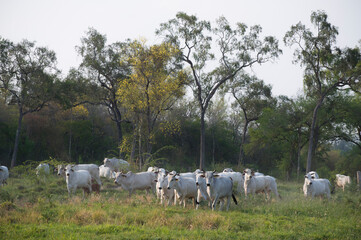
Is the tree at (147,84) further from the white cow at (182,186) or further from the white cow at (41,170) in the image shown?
the white cow at (182,186)

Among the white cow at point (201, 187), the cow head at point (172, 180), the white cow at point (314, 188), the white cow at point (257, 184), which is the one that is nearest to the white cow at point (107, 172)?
the white cow at point (257, 184)

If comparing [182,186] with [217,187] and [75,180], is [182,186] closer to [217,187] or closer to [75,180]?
[217,187]

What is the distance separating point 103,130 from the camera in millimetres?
42875

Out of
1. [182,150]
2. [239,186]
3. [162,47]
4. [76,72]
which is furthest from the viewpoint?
[182,150]

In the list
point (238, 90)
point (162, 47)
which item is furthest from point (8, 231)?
point (238, 90)

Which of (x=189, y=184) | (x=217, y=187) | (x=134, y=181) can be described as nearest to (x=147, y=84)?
(x=134, y=181)

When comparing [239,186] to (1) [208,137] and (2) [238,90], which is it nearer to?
(2) [238,90]

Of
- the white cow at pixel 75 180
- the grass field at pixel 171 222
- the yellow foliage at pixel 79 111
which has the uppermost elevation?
the yellow foliage at pixel 79 111

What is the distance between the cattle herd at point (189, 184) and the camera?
46.2 feet

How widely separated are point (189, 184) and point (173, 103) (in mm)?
17558

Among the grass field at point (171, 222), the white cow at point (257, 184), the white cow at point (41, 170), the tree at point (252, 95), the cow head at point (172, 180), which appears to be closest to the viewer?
the grass field at point (171, 222)

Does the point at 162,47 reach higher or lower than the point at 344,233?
higher

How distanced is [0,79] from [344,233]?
98.4 ft

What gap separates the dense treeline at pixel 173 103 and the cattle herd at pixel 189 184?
7293 mm
